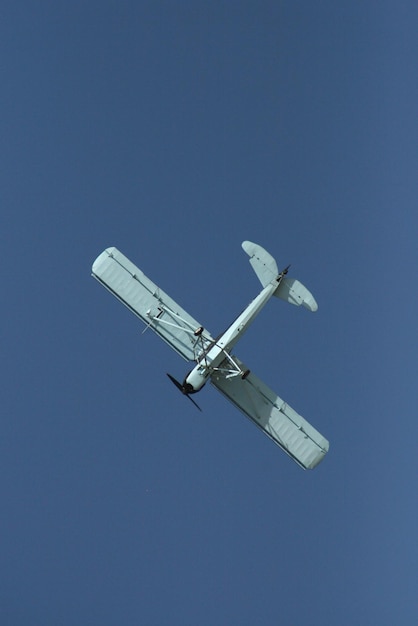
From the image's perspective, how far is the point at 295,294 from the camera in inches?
2566

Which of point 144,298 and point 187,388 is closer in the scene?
point 187,388

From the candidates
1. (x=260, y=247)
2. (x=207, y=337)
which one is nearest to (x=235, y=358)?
(x=207, y=337)

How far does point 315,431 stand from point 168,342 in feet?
31.3

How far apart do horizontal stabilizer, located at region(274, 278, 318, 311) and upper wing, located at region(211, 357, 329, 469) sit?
15.1 ft

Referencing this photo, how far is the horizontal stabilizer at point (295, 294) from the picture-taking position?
213ft

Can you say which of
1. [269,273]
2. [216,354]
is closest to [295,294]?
[269,273]

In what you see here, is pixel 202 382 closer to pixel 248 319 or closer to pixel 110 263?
pixel 248 319

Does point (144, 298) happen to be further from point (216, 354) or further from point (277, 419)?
point (277, 419)

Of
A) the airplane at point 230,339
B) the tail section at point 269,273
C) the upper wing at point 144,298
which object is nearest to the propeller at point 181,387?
the airplane at point 230,339

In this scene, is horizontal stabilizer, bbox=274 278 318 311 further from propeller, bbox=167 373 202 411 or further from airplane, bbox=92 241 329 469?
propeller, bbox=167 373 202 411

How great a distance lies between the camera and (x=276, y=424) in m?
66.6

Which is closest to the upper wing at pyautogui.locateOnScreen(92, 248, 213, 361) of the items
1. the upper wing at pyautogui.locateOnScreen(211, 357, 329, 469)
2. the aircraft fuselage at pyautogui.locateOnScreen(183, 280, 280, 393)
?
the aircraft fuselage at pyautogui.locateOnScreen(183, 280, 280, 393)

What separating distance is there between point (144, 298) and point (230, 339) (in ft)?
17.9

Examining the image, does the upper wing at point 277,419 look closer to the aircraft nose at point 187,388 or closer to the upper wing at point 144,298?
the aircraft nose at point 187,388
